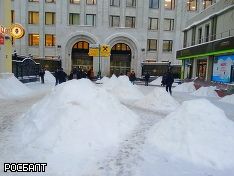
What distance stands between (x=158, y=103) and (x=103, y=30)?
115 ft

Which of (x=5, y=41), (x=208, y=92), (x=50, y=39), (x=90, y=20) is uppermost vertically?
(x=90, y=20)

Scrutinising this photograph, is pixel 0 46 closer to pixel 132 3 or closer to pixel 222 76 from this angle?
pixel 222 76

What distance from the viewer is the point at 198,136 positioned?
23.2ft

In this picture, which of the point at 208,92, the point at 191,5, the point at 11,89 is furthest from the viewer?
Result: the point at 191,5

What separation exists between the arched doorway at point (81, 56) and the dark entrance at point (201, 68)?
22.9 m

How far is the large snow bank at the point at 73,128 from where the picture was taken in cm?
634

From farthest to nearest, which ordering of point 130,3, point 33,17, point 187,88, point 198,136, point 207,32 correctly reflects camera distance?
1. point 130,3
2. point 33,17
3. point 207,32
4. point 187,88
5. point 198,136

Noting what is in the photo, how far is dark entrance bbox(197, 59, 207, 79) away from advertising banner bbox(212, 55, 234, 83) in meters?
2.84

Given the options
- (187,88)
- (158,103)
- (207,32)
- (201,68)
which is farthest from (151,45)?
(158,103)

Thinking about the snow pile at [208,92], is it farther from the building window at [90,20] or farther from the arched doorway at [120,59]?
the building window at [90,20]

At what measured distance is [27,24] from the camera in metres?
46.2

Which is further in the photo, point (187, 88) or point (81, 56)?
point (81, 56)

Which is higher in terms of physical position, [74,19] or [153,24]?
[74,19]

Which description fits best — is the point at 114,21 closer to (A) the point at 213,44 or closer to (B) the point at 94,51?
(B) the point at 94,51
